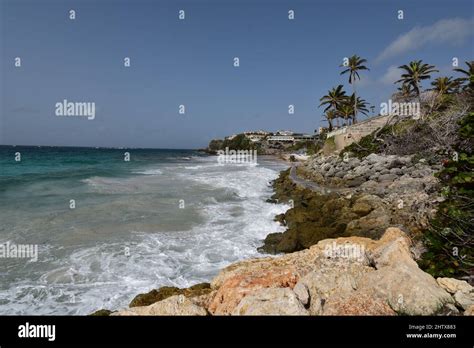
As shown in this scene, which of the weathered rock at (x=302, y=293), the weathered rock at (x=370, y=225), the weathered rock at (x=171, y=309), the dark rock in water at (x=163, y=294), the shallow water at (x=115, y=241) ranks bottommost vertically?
the shallow water at (x=115, y=241)

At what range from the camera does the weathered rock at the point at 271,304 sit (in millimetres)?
3686

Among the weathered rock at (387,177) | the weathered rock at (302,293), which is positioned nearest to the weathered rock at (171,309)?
the weathered rock at (302,293)

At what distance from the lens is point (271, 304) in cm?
376

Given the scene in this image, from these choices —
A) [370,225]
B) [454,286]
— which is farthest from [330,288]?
[370,225]

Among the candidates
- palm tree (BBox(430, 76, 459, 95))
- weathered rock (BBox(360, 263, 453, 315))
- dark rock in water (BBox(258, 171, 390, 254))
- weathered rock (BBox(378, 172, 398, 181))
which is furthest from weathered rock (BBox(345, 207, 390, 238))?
palm tree (BBox(430, 76, 459, 95))

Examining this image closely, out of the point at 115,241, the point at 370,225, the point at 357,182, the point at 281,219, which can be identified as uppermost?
the point at 357,182

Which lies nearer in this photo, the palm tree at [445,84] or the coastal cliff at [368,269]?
the coastal cliff at [368,269]

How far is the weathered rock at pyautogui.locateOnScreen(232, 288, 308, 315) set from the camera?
145 inches

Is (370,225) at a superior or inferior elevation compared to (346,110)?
inferior

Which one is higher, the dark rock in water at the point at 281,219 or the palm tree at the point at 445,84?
the palm tree at the point at 445,84

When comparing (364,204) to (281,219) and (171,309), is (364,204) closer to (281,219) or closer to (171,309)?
(281,219)

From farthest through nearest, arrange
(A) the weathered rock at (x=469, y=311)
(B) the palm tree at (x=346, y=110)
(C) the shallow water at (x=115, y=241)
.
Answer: (B) the palm tree at (x=346, y=110), (C) the shallow water at (x=115, y=241), (A) the weathered rock at (x=469, y=311)

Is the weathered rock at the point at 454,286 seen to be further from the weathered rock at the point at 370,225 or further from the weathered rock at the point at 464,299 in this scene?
the weathered rock at the point at 370,225

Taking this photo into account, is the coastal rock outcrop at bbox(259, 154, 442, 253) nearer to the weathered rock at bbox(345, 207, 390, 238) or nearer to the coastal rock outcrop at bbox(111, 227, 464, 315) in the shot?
the weathered rock at bbox(345, 207, 390, 238)
